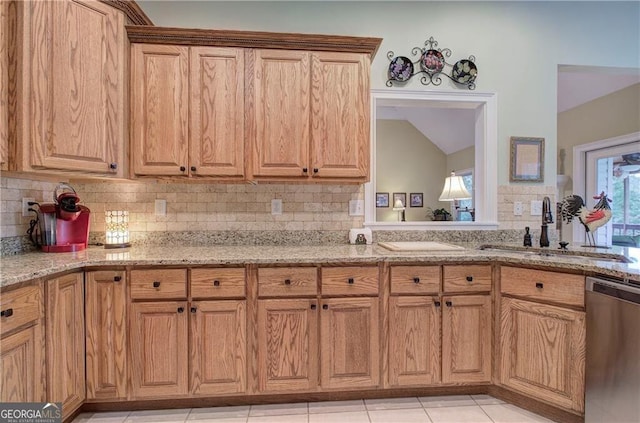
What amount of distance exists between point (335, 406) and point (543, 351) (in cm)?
122

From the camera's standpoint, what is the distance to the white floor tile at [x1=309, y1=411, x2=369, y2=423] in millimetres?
1839

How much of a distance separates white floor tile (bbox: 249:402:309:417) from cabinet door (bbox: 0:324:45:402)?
1039 mm

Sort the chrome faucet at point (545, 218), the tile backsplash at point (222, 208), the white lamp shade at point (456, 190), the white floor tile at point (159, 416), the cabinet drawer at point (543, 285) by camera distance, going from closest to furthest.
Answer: the cabinet drawer at point (543, 285), the white floor tile at point (159, 416), the chrome faucet at point (545, 218), the tile backsplash at point (222, 208), the white lamp shade at point (456, 190)

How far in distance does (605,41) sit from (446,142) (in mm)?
3727

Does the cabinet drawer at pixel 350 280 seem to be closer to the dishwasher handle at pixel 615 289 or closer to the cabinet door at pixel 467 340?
the cabinet door at pixel 467 340

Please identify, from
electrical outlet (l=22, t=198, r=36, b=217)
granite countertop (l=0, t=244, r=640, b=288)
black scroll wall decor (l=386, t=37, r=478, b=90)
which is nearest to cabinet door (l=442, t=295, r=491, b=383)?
granite countertop (l=0, t=244, r=640, b=288)

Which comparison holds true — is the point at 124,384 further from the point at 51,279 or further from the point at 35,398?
the point at 51,279

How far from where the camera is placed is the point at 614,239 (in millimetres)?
3924

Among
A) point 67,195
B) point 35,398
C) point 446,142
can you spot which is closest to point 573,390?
point 35,398

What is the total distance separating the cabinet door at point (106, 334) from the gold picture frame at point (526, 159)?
2.84 meters

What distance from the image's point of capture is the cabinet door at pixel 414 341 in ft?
6.47

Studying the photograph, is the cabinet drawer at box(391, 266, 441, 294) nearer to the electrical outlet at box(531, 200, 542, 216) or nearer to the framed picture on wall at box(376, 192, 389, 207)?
the electrical outlet at box(531, 200, 542, 216)

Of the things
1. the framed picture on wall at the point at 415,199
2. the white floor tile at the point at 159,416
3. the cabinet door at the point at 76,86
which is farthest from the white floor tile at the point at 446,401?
the framed picture on wall at the point at 415,199

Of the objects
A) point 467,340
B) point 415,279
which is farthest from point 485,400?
point 415,279
